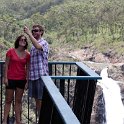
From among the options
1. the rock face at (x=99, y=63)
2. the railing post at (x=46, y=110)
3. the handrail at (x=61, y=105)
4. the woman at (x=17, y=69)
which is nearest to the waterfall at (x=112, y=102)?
the rock face at (x=99, y=63)

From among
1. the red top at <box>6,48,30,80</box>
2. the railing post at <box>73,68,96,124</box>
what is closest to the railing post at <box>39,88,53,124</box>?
the railing post at <box>73,68,96,124</box>

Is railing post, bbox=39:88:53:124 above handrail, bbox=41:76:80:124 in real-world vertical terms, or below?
below

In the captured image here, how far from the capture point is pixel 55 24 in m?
46.5

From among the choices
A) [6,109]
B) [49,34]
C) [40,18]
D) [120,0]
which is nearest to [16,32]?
[49,34]

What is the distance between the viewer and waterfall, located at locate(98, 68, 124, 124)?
73.2 ft

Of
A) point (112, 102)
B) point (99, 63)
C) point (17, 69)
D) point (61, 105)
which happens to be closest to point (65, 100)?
point (61, 105)

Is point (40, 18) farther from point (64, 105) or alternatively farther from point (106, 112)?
point (64, 105)

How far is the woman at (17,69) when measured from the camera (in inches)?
154

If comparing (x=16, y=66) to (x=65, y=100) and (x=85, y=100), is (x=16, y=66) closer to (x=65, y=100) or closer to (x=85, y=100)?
(x=85, y=100)

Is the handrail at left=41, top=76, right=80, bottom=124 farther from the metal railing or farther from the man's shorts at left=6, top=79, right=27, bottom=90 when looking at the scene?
the man's shorts at left=6, top=79, right=27, bottom=90

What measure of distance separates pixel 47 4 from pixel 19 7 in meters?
4.94

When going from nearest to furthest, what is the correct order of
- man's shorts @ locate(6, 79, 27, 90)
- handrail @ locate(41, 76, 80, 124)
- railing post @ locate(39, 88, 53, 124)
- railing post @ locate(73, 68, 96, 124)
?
handrail @ locate(41, 76, 80, 124) → railing post @ locate(39, 88, 53, 124) → railing post @ locate(73, 68, 96, 124) → man's shorts @ locate(6, 79, 27, 90)

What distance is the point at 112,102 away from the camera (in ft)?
79.8

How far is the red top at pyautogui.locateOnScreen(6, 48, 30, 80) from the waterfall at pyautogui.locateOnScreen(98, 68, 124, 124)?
18.1 meters
